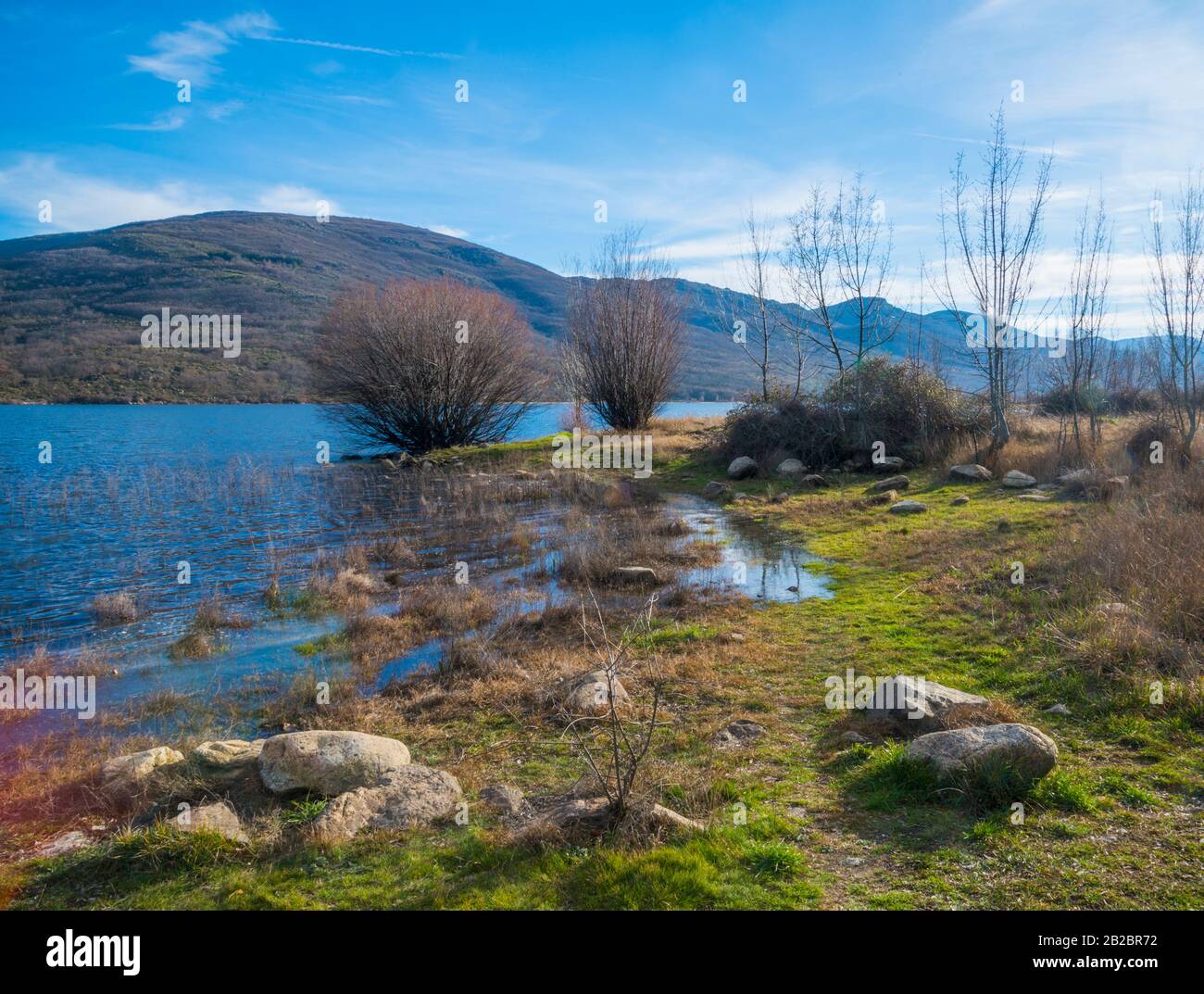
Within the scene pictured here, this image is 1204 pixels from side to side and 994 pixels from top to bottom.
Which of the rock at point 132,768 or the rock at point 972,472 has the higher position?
the rock at point 972,472

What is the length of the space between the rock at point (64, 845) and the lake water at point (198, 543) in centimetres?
364

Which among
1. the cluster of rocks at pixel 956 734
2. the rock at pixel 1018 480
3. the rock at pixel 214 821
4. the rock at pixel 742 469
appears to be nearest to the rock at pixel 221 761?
the rock at pixel 214 821

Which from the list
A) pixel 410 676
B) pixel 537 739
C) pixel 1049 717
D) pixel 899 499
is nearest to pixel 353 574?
pixel 410 676

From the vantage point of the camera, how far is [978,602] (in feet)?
34.1

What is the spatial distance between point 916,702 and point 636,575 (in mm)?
7488

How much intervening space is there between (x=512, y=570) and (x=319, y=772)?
982 centimetres

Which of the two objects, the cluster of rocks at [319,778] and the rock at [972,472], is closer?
the cluster of rocks at [319,778]

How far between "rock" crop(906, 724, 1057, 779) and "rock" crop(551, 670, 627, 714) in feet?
10.2

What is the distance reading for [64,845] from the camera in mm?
5539

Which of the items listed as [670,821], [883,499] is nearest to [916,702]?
[670,821]

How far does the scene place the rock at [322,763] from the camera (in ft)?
19.7

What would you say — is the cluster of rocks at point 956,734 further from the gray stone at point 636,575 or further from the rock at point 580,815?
the gray stone at point 636,575

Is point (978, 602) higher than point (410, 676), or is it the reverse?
point (978, 602)
